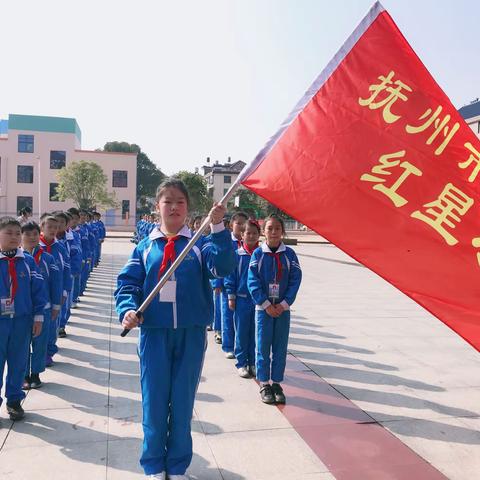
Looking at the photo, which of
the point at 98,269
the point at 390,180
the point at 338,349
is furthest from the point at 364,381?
the point at 98,269

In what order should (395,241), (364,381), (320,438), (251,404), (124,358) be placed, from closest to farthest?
(395,241) < (320,438) < (251,404) < (364,381) < (124,358)

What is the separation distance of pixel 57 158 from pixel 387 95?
42.9 metres

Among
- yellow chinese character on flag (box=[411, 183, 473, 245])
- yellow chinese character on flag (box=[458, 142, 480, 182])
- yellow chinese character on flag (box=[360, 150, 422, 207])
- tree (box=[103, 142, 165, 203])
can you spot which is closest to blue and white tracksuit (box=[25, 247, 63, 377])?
yellow chinese character on flag (box=[360, 150, 422, 207])

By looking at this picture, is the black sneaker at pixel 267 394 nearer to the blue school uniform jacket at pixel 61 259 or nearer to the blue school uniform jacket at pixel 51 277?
the blue school uniform jacket at pixel 51 277

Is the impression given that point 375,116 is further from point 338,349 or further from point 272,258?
point 338,349

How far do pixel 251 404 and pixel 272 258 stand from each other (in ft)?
4.06

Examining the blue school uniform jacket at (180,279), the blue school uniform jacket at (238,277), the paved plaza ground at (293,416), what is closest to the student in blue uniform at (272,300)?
the paved plaza ground at (293,416)

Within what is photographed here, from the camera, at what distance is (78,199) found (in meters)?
35.0

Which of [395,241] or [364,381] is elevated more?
[395,241]

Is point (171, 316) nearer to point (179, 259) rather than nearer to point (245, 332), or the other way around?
point (179, 259)

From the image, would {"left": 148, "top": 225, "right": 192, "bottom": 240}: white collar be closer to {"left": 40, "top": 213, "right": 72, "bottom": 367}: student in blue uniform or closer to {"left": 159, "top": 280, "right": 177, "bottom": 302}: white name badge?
{"left": 159, "top": 280, "right": 177, "bottom": 302}: white name badge

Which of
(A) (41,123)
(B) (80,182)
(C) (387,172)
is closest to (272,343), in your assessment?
(C) (387,172)

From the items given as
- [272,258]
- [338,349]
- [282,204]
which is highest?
[282,204]

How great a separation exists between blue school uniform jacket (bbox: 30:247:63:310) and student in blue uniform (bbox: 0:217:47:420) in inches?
31.0
